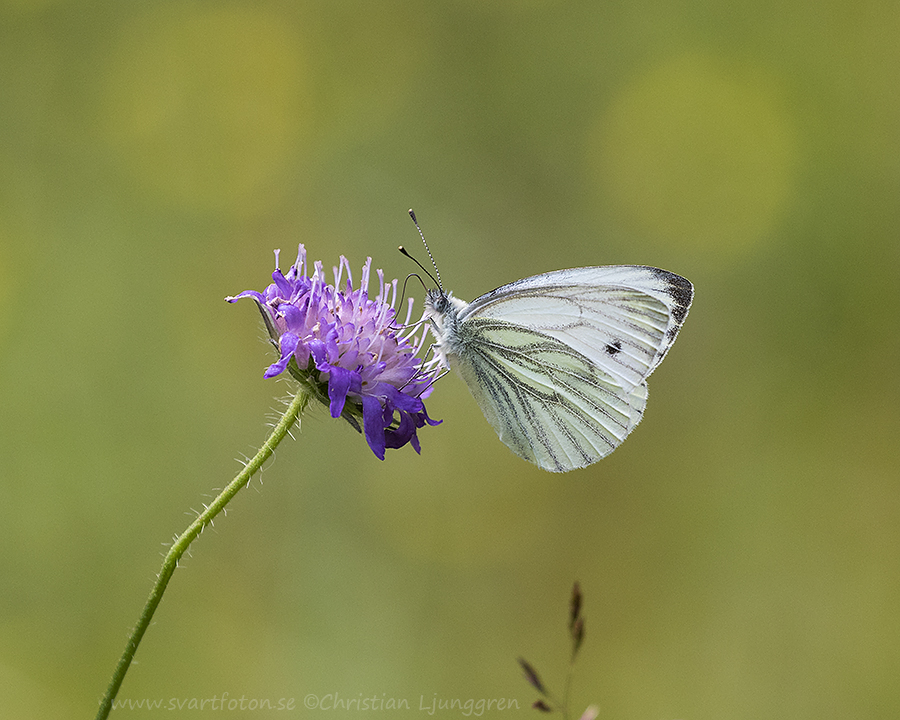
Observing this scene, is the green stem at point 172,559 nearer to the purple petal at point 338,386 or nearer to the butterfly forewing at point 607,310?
the purple petal at point 338,386

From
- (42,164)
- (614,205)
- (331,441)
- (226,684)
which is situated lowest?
(226,684)

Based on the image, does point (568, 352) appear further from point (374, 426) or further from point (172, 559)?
point (172, 559)

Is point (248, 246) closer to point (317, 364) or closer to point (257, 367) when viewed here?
point (257, 367)

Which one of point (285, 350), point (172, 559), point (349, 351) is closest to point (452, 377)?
point (349, 351)

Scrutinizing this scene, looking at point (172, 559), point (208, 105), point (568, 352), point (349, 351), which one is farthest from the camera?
point (208, 105)

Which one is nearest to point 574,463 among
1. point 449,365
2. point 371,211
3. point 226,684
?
point 449,365

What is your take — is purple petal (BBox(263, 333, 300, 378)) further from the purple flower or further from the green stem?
the green stem

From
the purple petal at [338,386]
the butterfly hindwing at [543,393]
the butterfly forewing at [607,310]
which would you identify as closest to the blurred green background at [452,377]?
the butterfly hindwing at [543,393]
